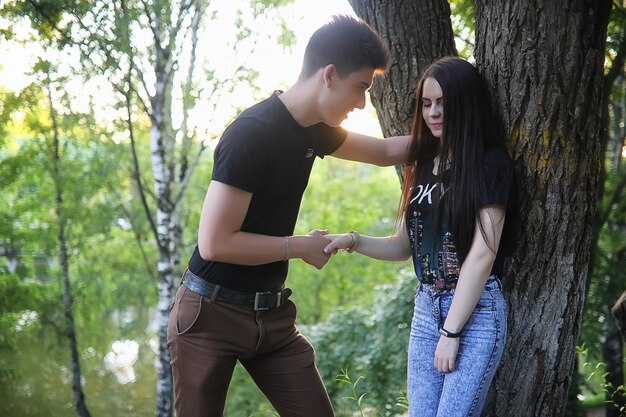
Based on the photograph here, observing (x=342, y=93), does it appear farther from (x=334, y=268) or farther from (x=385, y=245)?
(x=334, y=268)

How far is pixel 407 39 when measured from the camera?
307cm

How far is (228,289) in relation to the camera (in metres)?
2.46

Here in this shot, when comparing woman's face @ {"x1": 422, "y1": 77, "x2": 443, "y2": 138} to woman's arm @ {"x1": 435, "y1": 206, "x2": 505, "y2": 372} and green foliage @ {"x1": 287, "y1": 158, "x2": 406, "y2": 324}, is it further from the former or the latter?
green foliage @ {"x1": 287, "y1": 158, "x2": 406, "y2": 324}

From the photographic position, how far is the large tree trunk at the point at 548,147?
2.53 meters

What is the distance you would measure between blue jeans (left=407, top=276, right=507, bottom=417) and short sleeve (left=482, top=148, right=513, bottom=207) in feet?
0.99

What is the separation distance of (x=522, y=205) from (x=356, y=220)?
44.5ft

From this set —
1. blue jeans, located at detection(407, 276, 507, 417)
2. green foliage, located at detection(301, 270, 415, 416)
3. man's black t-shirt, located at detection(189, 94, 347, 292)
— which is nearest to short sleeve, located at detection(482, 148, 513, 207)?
blue jeans, located at detection(407, 276, 507, 417)

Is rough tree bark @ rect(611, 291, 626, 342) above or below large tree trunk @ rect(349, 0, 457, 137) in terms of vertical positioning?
below

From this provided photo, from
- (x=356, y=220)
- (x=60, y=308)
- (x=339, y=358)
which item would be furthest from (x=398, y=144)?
(x=356, y=220)

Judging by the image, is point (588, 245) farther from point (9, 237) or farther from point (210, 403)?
point (9, 237)

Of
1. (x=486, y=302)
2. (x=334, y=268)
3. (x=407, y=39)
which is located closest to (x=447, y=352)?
(x=486, y=302)

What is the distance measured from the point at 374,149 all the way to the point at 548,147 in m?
0.70

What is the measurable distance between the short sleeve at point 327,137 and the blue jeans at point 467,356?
0.70m

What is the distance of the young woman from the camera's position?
2205 mm
